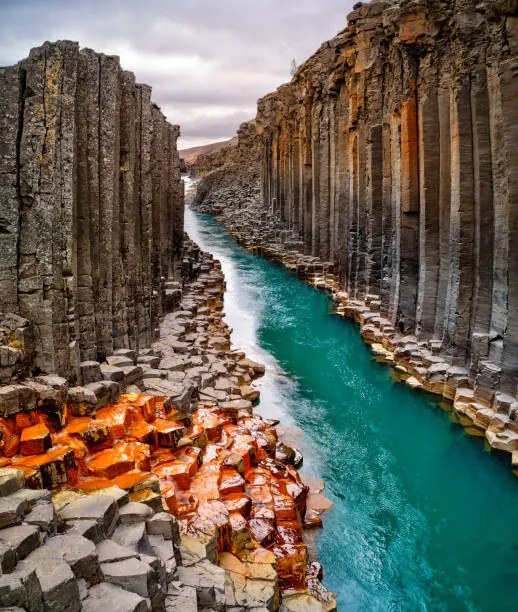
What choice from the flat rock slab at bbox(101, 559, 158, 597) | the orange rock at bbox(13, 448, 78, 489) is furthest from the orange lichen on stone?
the flat rock slab at bbox(101, 559, 158, 597)

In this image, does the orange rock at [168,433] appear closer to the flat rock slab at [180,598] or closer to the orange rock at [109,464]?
the orange rock at [109,464]

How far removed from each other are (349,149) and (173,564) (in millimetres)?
21923

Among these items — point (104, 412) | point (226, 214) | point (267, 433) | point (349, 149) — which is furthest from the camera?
point (226, 214)

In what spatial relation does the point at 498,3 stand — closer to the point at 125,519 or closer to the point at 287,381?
the point at 287,381

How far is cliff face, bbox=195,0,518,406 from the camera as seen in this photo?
1188cm

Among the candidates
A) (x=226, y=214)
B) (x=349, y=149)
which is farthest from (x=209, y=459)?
(x=226, y=214)

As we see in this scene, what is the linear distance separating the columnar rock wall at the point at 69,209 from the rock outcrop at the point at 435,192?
8073 millimetres

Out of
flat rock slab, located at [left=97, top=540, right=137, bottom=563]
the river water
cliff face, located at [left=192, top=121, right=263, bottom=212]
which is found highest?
cliff face, located at [left=192, top=121, right=263, bottom=212]

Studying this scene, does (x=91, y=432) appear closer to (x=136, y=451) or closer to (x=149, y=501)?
(x=136, y=451)

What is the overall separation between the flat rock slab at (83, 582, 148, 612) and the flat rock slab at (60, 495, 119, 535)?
793 mm

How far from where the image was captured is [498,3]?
37.0 feet

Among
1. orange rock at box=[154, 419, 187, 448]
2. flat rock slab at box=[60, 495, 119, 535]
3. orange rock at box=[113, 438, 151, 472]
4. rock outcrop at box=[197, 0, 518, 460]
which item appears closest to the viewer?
flat rock slab at box=[60, 495, 119, 535]

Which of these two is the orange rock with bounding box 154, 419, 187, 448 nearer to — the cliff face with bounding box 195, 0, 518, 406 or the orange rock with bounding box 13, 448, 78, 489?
the orange rock with bounding box 13, 448, 78, 489

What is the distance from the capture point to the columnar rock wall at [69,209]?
8.43 m
